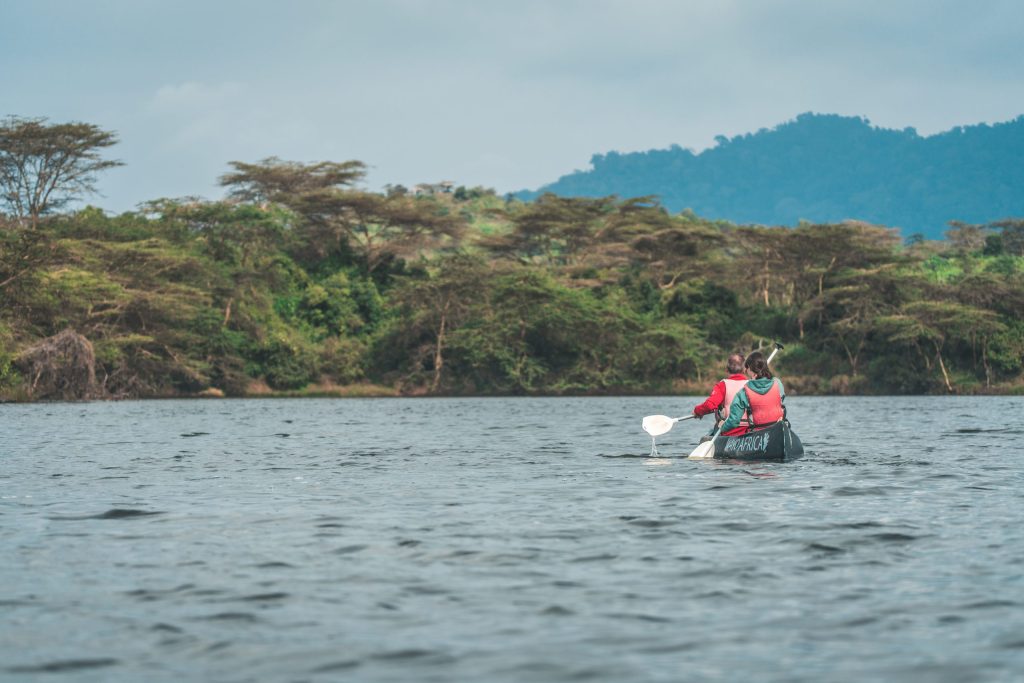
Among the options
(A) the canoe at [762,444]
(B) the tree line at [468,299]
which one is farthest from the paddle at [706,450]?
(B) the tree line at [468,299]

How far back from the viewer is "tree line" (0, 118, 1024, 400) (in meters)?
61.3

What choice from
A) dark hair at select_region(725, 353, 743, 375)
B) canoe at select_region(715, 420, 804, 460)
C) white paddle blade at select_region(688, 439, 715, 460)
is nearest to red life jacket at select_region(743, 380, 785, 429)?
canoe at select_region(715, 420, 804, 460)

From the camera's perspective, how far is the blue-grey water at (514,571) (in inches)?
232

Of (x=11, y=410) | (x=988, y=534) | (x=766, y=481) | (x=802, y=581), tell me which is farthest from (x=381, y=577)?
(x=11, y=410)

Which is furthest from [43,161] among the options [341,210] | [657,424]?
[657,424]

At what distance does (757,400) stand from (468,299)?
170 ft

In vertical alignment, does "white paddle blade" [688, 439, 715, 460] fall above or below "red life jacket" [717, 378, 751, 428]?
below

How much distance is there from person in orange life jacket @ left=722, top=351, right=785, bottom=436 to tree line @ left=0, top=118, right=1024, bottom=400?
1725 inches

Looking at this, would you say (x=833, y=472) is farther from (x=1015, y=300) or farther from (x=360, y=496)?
(x=1015, y=300)

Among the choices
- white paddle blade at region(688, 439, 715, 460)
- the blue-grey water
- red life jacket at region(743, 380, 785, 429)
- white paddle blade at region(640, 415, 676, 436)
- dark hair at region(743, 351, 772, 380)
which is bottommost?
the blue-grey water

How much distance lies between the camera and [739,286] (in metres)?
75.3

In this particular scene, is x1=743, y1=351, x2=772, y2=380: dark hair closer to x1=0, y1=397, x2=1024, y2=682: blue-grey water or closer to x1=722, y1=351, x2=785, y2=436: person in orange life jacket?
x1=722, y1=351, x2=785, y2=436: person in orange life jacket

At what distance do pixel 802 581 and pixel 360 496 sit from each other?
661 centimetres

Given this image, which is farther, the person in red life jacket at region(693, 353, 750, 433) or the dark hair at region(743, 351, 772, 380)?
the person in red life jacket at region(693, 353, 750, 433)
